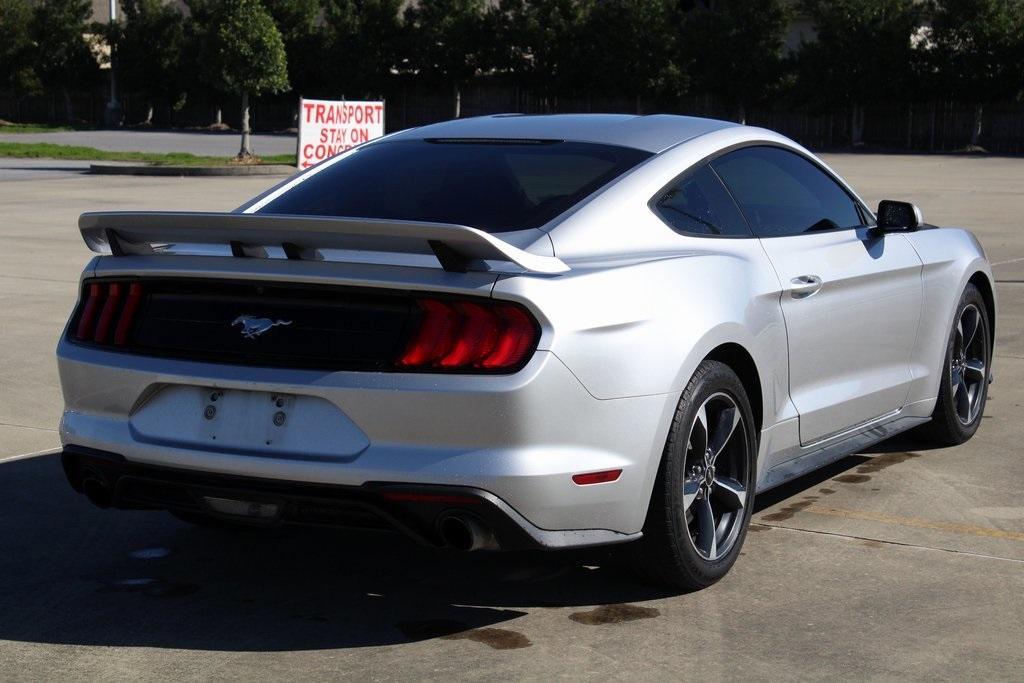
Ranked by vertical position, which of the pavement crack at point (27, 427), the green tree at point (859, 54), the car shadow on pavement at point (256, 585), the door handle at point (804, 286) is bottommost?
the car shadow on pavement at point (256, 585)

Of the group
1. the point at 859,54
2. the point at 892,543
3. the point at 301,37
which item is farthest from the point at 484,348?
the point at 301,37

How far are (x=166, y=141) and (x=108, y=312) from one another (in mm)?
45971

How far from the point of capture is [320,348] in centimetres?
419

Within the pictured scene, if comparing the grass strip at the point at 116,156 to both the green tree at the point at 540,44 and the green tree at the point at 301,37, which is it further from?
the green tree at the point at 301,37

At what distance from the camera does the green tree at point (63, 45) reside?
66.8 meters

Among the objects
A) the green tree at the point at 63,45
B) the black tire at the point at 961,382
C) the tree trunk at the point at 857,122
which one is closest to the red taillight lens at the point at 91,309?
the black tire at the point at 961,382

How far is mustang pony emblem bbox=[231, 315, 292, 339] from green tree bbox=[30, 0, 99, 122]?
2633 inches

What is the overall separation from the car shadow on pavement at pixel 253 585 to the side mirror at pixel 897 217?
2.02 metres

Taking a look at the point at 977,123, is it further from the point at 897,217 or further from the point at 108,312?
the point at 108,312

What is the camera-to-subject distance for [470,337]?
13.3ft

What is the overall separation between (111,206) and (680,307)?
716 inches

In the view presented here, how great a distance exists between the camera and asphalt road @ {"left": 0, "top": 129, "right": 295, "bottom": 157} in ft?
140

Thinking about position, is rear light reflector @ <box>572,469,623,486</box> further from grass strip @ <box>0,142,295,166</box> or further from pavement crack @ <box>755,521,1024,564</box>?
grass strip @ <box>0,142,295,166</box>

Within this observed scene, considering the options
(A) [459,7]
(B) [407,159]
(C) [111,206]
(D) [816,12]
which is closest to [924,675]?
(B) [407,159]
